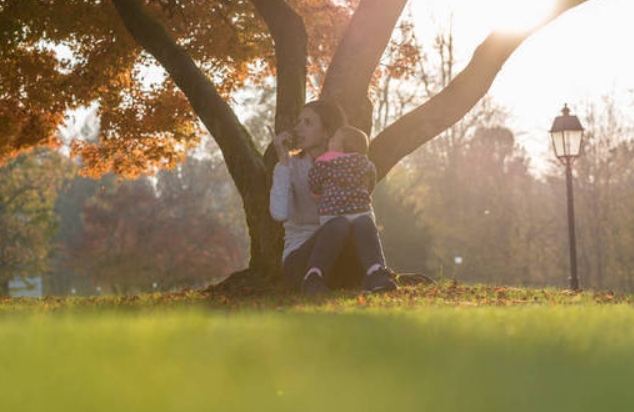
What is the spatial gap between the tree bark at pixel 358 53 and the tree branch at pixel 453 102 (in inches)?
26.0

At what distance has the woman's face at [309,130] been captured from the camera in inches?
333

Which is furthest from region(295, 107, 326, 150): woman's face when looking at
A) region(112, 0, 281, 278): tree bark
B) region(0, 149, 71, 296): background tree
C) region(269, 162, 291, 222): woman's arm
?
region(0, 149, 71, 296): background tree

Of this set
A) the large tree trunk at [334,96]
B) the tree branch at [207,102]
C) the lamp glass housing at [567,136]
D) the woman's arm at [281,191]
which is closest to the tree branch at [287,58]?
the large tree trunk at [334,96]

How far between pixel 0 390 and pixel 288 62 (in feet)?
28.8

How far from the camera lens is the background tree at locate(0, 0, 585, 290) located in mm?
10633

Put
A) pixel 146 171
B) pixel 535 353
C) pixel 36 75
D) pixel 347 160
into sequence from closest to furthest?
pixel 535 353 → pixel 347 160 → pixel 36 75 → pixel 146 171

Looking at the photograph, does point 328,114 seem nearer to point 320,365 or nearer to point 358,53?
point 358,53

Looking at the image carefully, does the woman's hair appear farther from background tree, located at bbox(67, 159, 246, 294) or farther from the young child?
background tree, located at bbox(67, 159, 246, 294)

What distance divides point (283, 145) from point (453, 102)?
3276mm

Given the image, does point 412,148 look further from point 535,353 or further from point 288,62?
point 535,353

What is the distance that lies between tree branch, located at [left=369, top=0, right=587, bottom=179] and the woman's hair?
8.05 ft

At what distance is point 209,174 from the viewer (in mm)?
48125

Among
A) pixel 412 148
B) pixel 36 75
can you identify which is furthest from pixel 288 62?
pixel 36 75

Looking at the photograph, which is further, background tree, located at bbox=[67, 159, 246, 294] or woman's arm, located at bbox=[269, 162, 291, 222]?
background tree, located at bbox=[67, 159, 246, 294]
